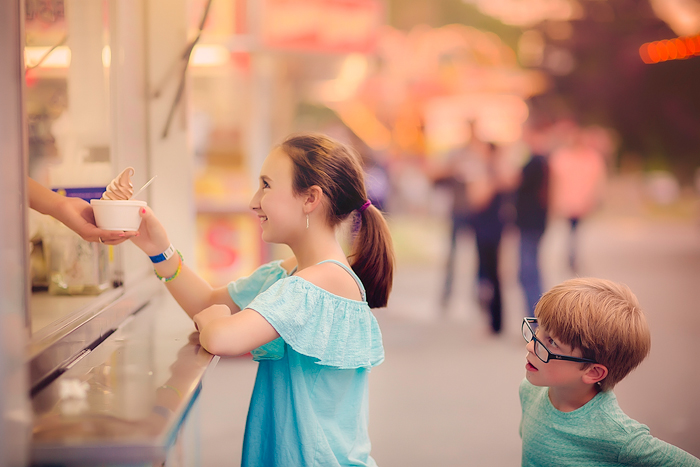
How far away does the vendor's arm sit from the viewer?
147cm

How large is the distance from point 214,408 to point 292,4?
111 inches

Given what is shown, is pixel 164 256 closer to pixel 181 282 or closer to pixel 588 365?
pixel 181 282

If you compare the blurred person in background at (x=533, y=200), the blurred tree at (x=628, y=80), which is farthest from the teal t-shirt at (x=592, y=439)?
the blurred tree at (x=628, y=80)

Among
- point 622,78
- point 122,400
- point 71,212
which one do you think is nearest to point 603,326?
point 122,400

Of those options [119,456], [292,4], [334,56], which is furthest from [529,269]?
[119,456]

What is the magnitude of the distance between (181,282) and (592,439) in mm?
1154

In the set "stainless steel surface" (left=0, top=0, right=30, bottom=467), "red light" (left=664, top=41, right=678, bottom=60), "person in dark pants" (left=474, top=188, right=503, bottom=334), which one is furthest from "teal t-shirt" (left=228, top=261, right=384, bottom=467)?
"red light" (left=664, top=41, right=678, bottom=60)

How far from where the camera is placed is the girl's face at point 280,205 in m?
1.58

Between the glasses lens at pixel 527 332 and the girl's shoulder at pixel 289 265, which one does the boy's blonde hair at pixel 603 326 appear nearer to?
the glasses lens at pixel 527 332

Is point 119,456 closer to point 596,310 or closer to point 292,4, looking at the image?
point 596,310

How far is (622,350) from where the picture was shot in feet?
4.86

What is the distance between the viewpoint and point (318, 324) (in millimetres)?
1444

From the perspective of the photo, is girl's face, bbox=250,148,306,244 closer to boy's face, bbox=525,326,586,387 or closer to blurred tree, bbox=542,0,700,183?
boy's face, bbox=525,326,586,387

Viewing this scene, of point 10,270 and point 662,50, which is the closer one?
point 10,270
